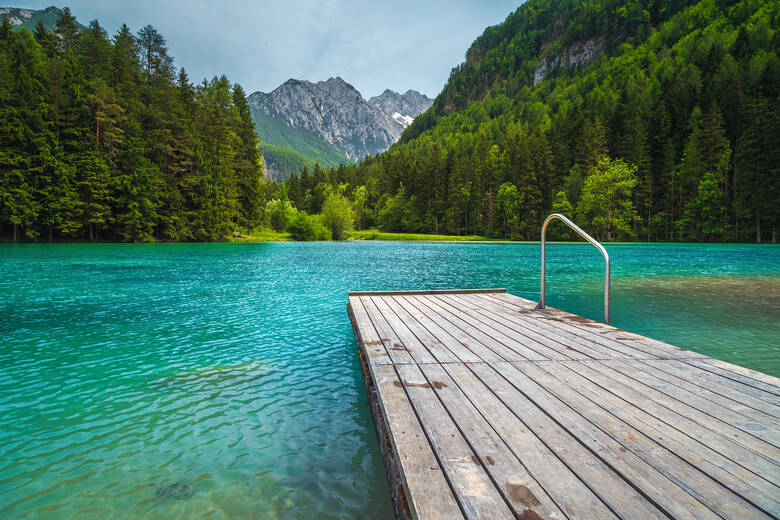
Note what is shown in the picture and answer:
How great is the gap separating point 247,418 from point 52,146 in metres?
49.2

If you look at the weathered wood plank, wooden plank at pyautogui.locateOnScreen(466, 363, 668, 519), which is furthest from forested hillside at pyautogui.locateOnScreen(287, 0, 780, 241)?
wooden plank at pyautogui.locateOnScreen(466, 363, 668, 519)

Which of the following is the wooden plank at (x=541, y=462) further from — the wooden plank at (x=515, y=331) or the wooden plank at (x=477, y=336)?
the wooden plank at (x=515, y=331)

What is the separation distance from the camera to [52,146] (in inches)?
1526

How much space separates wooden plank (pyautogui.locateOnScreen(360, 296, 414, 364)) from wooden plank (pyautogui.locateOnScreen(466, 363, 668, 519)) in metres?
1.17

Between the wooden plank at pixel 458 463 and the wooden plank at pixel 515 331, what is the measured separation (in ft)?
5.98

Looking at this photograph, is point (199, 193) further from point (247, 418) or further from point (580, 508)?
point (580, 508)

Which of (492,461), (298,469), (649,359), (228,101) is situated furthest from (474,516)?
(228,101)

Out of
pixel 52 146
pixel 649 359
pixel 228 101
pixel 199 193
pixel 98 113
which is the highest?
pixel 228 101

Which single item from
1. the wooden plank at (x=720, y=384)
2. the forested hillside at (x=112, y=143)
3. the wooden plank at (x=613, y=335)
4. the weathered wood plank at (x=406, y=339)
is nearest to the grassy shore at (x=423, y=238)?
the forested hillside at (x=112, y=143)

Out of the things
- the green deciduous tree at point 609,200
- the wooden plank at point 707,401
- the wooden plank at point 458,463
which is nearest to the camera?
the wooden plank at point 458,463

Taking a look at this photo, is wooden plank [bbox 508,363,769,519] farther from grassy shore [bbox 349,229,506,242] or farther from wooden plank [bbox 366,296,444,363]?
grassy shore [bbox 349,229,506,242]

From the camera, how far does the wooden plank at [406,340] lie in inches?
160

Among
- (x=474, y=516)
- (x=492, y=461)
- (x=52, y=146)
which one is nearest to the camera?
(x=474, y=516)

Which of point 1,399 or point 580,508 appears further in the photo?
point 1,399
